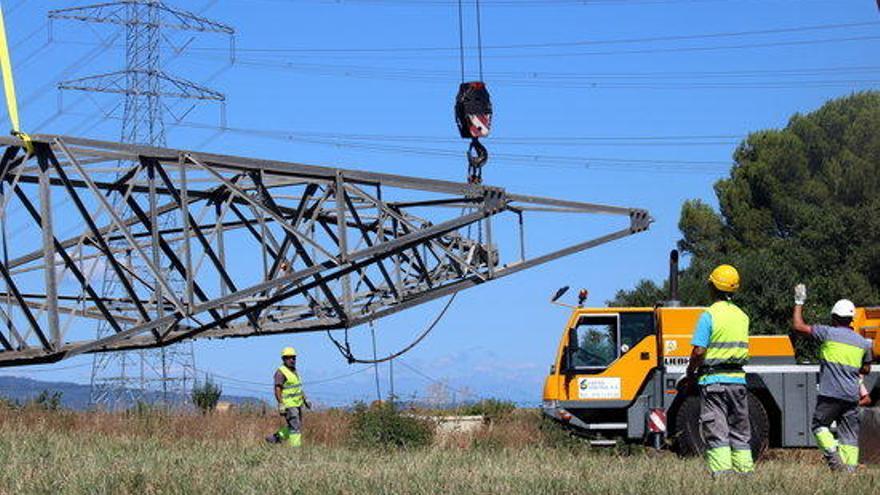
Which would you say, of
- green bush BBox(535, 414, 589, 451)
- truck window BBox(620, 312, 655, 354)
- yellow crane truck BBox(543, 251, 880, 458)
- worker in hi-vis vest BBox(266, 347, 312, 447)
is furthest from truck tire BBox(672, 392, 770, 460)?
worker in hi-vis vest BBox(266, 347, 312, 447)

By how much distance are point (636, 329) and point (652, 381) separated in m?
0.95

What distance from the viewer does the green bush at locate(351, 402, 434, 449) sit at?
2377 cm

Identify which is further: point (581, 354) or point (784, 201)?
point (784, 201)

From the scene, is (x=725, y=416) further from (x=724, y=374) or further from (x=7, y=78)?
(x=7, y=78)

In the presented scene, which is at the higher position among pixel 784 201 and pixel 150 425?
pixel 784 201

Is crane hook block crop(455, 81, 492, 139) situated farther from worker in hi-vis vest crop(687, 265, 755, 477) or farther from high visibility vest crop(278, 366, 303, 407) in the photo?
worker in hi-vis vest crop(687, 265, 755, 477)

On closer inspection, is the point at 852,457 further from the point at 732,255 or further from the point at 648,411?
the point at 732,255

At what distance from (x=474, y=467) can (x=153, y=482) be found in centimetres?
316

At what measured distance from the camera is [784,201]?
54594 mm

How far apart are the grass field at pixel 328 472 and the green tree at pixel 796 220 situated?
27.9 m

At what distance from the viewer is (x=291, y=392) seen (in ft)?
77.4

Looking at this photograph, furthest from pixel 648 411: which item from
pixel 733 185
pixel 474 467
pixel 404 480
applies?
pixel 733 185

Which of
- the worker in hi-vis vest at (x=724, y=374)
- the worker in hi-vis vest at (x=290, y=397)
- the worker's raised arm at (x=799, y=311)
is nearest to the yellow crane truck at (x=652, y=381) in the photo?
the worker in hi-vis vest at (x=290, y=397)

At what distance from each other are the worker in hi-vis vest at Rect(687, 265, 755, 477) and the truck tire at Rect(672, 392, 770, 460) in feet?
28.2
